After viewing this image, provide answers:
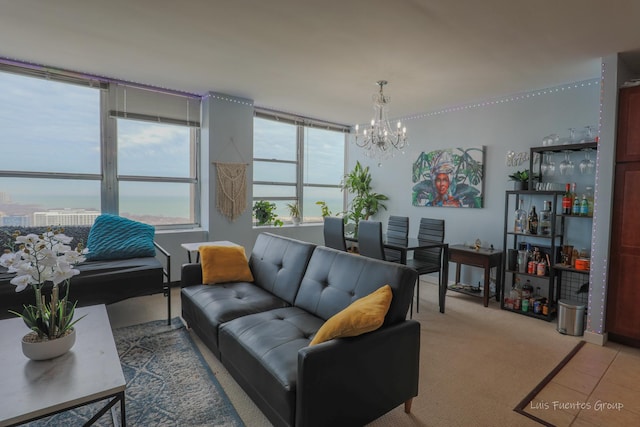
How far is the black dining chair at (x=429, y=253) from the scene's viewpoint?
3895mm

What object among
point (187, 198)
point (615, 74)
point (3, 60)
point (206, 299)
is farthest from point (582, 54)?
point (3, 60)

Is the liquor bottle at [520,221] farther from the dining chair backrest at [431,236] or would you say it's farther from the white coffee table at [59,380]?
the white coffee table at [59,380]

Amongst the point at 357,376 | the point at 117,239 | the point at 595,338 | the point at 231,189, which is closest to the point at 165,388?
the point at 357,376

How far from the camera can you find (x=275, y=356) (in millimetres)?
1732

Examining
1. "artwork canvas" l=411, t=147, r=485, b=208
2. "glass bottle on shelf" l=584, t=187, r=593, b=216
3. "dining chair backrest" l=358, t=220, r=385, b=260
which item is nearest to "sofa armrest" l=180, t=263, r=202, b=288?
"dining chair backrest" l=358, t=220, r=385, b=260

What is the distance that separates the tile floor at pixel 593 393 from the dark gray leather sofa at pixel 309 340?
919mm

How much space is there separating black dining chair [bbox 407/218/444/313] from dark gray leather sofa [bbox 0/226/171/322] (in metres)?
2.65

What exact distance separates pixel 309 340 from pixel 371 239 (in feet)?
6.11

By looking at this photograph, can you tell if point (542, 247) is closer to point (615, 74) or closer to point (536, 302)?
point (536, 302)

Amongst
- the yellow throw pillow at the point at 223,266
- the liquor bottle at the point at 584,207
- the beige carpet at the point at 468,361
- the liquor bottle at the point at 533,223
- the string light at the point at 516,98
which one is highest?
the string light at the point at 516,98

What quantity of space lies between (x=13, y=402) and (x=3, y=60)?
3.62 metres

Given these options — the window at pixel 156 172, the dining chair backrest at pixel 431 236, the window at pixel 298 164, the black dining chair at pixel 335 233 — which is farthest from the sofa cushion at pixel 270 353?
the window at pixel 298 164

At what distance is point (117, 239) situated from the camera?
3701 mm

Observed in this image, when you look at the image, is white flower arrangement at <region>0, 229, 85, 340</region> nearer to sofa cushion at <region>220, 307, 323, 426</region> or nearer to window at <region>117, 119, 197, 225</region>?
sofa cushion at <region>220, 307, 323, 426</region>
